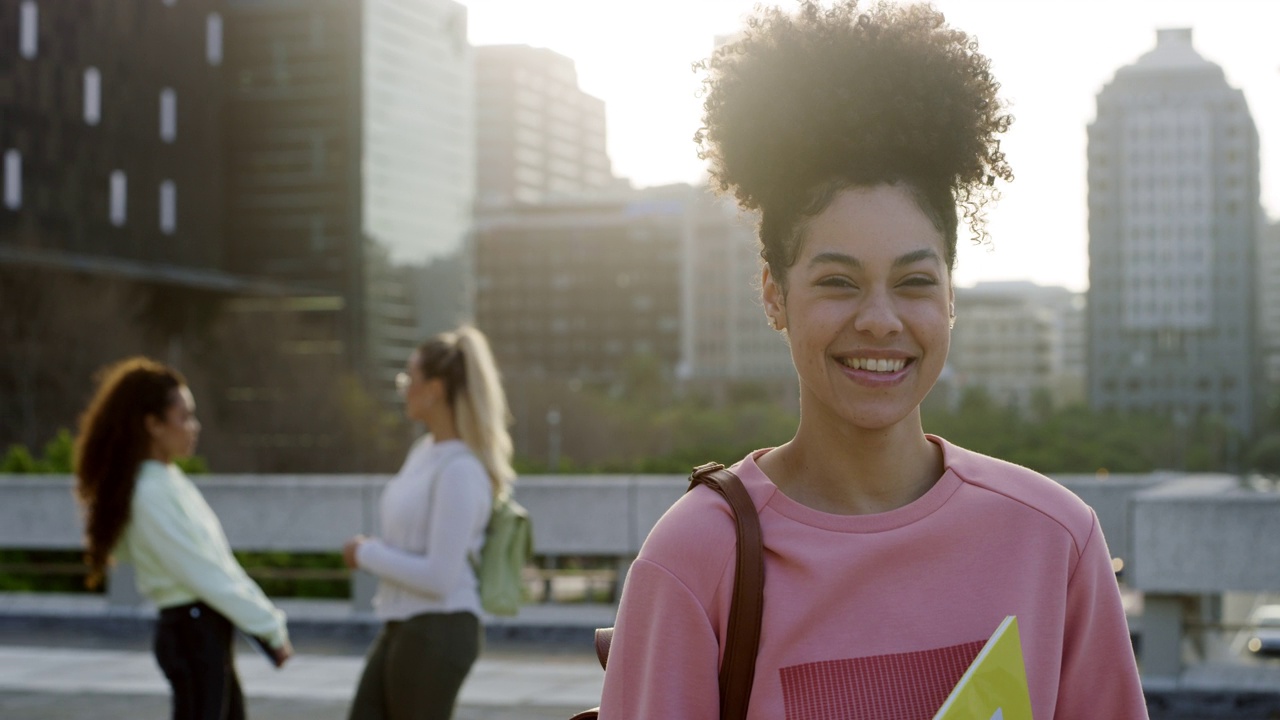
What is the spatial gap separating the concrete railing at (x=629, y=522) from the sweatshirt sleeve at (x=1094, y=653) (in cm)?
750

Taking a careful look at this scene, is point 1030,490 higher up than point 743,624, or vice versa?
point 1030,490

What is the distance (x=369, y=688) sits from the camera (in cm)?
472

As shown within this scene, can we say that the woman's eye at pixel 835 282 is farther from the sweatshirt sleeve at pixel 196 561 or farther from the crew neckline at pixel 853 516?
the sweatshirt sleeve at pixel 196 561

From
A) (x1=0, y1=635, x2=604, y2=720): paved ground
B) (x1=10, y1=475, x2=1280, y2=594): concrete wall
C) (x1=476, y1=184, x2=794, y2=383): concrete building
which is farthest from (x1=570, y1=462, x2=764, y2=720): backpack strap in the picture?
(x1=476, y1=184, x2=794, y2=383): concrete building

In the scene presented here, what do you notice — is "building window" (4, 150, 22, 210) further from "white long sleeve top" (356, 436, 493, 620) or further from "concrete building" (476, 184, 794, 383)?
"concrete building" (476, 184, 794, 383)

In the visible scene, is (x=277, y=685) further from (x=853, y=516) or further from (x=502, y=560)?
(x=853, y=516)

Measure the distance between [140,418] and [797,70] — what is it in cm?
382

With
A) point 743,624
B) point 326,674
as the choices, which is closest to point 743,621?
point 743,624

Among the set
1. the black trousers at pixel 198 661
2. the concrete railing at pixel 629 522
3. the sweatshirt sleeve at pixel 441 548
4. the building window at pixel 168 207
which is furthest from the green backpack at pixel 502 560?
the building window at pixel 168 207

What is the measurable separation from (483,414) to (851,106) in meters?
3.39

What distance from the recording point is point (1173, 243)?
143 m

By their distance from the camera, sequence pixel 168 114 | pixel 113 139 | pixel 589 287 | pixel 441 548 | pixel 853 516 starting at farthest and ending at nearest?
pixel 589 287 < pixel 168 114 < pixel 113 139 < pixel 441 548 < pixel 853 516

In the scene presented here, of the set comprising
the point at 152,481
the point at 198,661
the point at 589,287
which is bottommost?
the point at 198,661

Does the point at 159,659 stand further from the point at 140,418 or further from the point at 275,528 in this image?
the point at 275,528
